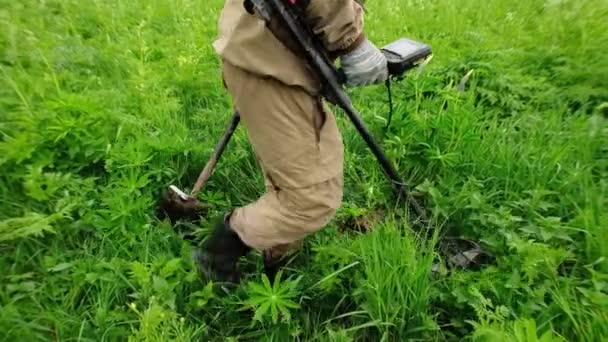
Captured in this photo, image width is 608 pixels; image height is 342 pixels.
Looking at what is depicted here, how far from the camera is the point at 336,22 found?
1.75 m

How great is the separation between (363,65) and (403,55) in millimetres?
283

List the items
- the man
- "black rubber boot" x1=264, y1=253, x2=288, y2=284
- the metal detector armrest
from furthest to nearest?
"black rubber boot" x1=264, y1=253, x2=288, y2=284, the metal detector armrest, the man

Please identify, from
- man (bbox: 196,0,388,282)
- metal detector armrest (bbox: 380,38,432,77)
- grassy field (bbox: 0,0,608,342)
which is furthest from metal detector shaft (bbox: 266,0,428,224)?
grassy field (bbox: 0,0,608,342)

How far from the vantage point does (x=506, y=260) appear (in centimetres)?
224

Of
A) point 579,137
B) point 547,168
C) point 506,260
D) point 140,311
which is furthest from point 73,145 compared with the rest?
point 579,137

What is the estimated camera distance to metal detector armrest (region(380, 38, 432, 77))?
6.74 feet

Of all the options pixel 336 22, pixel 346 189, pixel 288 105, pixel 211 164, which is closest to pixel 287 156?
pixel 288 105

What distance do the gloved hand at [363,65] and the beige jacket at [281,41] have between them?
0.03 metres

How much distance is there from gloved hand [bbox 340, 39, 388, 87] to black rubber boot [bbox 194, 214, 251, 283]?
79 cm

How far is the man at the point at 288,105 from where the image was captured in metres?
1.79

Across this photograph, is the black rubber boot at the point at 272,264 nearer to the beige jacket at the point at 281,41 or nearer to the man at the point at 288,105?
the man at the point at 288,105

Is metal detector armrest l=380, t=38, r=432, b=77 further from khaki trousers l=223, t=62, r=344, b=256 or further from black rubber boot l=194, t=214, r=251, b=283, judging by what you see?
black rubber boot l=194, t=214, r=251, b=283

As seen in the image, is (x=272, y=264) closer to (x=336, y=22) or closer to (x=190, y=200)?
(x=190, y=200)

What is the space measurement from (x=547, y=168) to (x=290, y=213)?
4.52 feet
